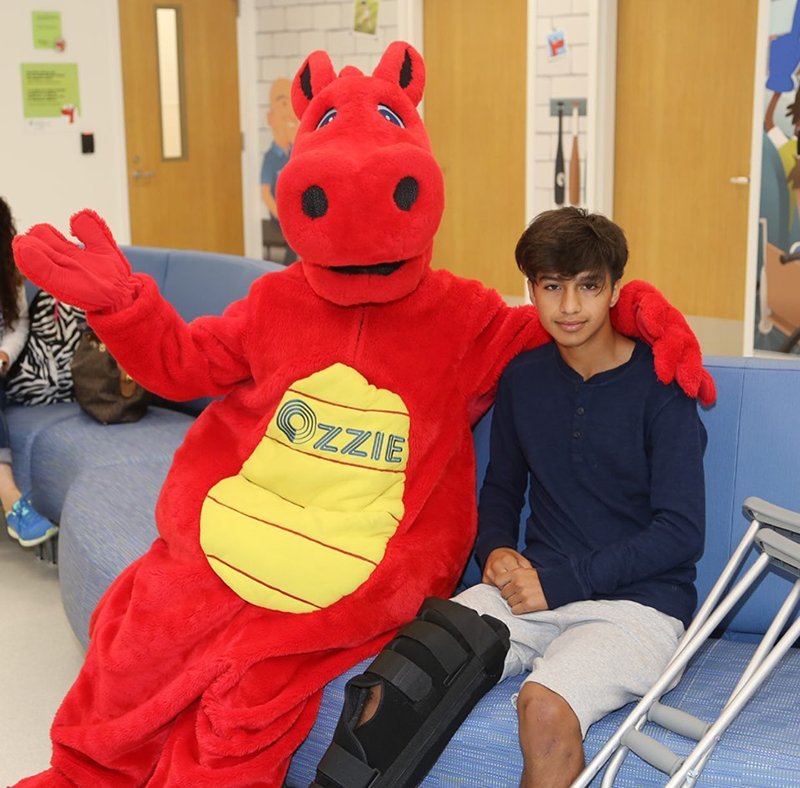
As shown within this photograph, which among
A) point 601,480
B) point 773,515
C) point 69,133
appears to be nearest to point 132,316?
point 601,480

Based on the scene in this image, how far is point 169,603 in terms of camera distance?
2076 mm

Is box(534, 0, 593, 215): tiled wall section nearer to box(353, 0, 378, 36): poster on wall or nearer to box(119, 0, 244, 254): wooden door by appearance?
box(353, 0, 378, 36): poster on wall

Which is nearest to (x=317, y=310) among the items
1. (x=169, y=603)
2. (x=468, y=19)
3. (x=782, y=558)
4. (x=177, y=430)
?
(x=169, y=603)

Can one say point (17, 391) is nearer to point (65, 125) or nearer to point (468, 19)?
point (65, 125)

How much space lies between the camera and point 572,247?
6.73ft

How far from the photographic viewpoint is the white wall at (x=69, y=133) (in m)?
6.20

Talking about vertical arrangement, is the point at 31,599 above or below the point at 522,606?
below

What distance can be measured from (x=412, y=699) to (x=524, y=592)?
34cm

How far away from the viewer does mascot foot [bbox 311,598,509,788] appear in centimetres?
179

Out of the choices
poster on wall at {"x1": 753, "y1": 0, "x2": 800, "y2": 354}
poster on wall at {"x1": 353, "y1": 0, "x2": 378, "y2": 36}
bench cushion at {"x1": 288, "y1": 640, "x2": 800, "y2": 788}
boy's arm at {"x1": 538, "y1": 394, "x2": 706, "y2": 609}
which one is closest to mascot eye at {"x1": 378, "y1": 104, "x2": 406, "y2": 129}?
boy's arm at {"x1": 538, "y1": 394, "x2": 706, "y2": 609}

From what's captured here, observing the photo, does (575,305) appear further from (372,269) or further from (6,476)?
(6,476)

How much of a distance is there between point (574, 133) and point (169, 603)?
14.6 feet

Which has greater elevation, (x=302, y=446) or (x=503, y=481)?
(x=302, y=446)

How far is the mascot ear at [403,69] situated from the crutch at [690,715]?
3.52 ft
